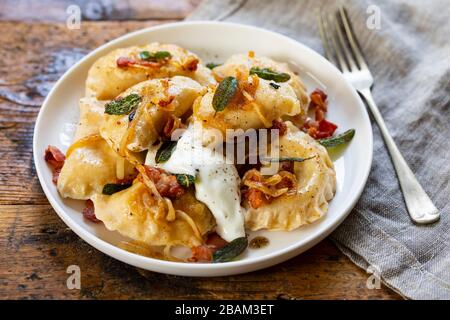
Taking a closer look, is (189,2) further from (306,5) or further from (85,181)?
(85,181)

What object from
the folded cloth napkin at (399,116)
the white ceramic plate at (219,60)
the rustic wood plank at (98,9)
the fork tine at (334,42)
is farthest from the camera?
the rustic wood plank at (98,9)

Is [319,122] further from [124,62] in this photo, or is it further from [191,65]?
[124,62]

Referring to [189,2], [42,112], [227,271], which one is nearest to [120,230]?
[227,271]

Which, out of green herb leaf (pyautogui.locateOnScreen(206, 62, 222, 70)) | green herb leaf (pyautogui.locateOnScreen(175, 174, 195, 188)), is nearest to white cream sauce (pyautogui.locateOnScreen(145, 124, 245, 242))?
green herb leaf (pyautogui.locateOnScreen(175, 174, 195, 188))

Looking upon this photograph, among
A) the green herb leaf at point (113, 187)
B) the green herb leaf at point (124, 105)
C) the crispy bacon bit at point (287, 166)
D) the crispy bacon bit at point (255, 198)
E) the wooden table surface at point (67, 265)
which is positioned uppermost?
the green herb leaf at point (124, 105)

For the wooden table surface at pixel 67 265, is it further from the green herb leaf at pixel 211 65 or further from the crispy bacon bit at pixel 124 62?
the green herb leaf at pixel 211 65

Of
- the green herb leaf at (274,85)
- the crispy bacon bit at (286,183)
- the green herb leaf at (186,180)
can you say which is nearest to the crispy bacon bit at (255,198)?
the crispy bacon bit at (286,183)

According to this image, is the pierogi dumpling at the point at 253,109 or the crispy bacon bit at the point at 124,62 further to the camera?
the crispy bacon bit at the point at 124,62

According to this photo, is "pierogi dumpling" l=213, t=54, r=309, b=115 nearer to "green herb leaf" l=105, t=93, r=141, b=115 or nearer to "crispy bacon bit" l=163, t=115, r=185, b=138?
"crispy bacon bit" l=163, t=115, r=185, b=138
